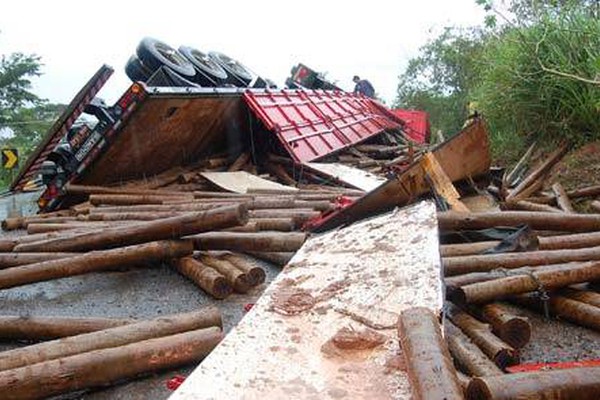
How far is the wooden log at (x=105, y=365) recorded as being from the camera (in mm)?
2189

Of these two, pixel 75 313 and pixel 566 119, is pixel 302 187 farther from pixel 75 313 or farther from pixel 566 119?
pixel 75 313

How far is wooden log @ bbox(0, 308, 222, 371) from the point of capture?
2375mm

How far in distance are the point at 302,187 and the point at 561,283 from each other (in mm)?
5005

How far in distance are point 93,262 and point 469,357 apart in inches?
98.3

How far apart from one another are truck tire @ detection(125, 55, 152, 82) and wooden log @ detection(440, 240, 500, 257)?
596 centimetres

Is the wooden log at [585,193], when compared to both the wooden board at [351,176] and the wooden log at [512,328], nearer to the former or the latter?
the wooden board at [351,176]

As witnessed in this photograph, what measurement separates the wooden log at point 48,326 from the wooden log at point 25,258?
103cm

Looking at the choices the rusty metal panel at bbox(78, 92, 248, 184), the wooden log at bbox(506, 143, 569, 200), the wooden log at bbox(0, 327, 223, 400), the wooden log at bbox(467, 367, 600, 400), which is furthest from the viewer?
the rusty metal panel at bbox(78, 92, 248, 184)

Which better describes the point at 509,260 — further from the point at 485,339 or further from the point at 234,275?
the point at 234,275

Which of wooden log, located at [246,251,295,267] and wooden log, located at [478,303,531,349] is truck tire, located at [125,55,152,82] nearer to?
wooden log, located at [246,251,295,267]

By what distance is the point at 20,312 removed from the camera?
141 inches

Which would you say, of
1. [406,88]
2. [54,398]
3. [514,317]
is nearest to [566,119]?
[514,317]

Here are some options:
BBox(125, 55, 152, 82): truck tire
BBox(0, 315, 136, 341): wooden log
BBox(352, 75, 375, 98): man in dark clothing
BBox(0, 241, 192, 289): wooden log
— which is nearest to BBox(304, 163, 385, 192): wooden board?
BBox(125, 55, 152, 82): truck tire

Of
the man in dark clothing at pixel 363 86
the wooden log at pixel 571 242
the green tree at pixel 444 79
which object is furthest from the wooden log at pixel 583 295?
the man in dark clothing at pixel 363 86
